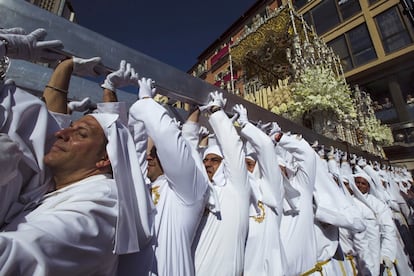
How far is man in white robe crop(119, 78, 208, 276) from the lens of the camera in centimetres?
→ 89

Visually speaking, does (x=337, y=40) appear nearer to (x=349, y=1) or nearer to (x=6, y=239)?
(x=349, y=1)

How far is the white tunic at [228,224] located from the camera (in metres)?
1.15

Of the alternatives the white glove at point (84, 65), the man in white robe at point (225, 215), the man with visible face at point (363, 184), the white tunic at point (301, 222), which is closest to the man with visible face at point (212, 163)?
the man in white robe at point (225, 215)

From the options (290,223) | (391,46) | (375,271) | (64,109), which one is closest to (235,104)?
(290,223)

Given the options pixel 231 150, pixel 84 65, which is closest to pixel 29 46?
pixel 84 65

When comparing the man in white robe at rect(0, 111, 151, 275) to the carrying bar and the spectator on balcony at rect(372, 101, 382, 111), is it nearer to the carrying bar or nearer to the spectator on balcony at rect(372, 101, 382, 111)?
the carrying bar

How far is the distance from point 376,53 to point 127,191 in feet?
47.5

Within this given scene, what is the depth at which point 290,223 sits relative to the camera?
1.80 meters

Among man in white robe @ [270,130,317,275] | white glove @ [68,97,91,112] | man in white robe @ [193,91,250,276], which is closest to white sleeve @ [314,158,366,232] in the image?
man in white robe @ [270,130,317,275]

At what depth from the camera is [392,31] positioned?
424 inches

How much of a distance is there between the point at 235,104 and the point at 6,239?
1.95 m

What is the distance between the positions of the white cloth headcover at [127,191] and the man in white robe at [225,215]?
17.2 inches

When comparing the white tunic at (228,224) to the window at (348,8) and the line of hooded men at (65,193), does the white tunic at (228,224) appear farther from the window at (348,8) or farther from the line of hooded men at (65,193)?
the window at (348,8)

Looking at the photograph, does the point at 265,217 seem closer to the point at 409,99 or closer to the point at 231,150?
the point at 231,150
